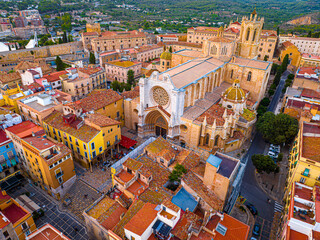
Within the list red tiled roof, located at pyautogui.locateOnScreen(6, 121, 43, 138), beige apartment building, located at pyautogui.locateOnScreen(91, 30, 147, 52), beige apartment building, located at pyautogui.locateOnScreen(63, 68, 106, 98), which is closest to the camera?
red tiled roof, located at pyautogui.locateOnScreen(6, 121, 43, 138)

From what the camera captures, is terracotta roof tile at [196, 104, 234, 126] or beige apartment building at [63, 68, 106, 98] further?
beige apartment building at [63, 68, 106, 98]

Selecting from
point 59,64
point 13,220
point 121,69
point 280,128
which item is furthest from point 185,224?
point 59,64

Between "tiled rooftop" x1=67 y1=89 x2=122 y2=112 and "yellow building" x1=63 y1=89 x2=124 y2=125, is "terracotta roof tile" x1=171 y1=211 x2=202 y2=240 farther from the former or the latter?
"tiled rooftop" x1=67 y1=89 x2=122 y2=112

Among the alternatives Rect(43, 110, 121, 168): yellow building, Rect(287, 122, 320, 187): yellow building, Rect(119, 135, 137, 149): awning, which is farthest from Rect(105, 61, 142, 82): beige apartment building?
Rect(287, 122, 320, 187): yellow building

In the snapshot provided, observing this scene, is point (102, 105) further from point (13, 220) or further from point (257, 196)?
point (257, 196)

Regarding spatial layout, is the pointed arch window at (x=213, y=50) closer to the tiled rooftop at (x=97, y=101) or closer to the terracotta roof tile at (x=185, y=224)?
the tiled rooftop at (x=97, y=101)

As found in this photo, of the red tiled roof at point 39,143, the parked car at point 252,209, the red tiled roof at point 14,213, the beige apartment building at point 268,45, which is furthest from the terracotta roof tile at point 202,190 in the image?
the beige apartment building at point 268,45
